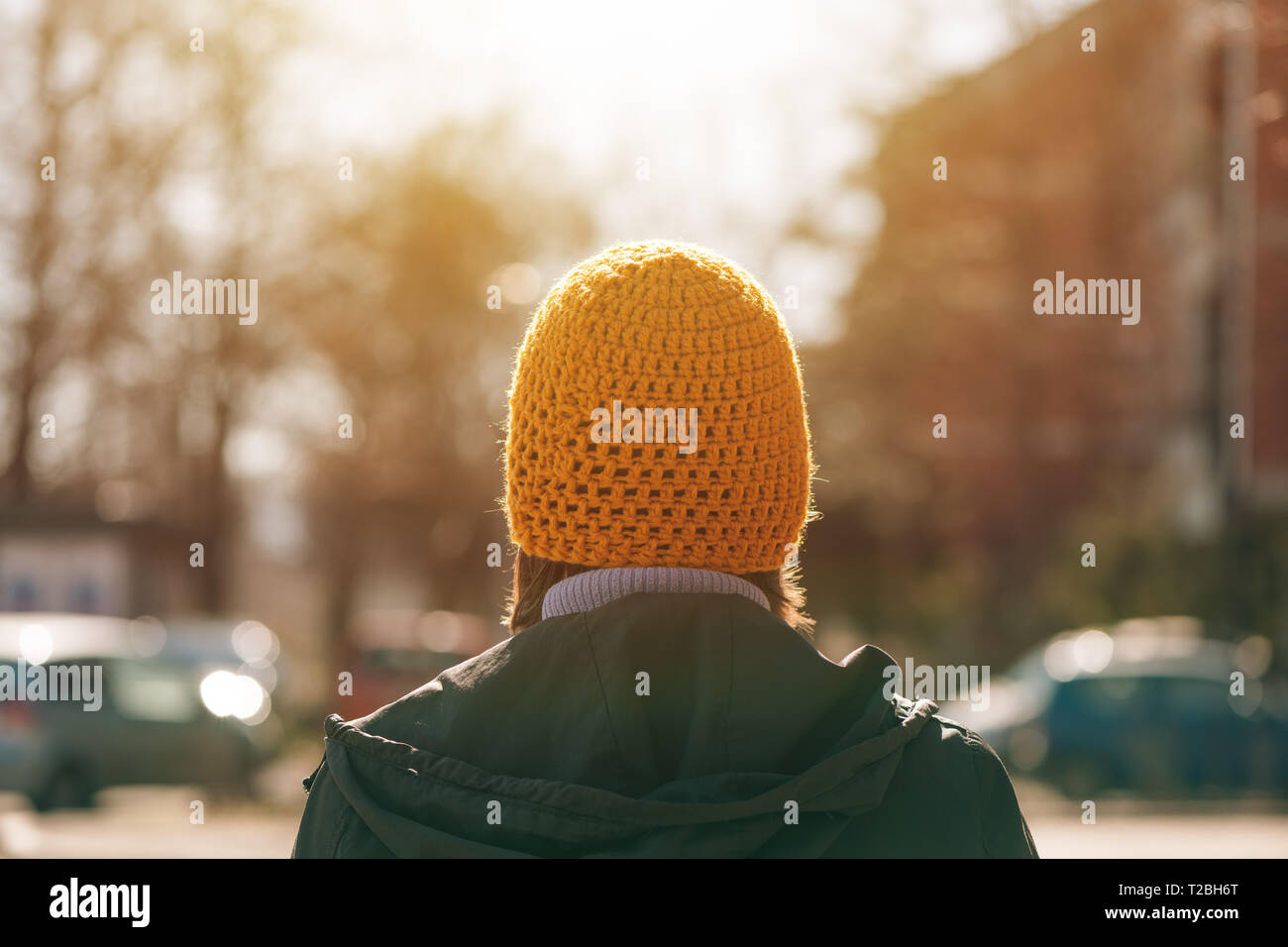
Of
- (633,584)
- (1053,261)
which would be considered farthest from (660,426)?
(1053,261)

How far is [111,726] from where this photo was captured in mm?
13062

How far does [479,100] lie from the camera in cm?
2242

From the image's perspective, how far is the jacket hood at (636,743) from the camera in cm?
168

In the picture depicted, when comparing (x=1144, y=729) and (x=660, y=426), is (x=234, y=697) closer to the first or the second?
(x=1144, y=729)

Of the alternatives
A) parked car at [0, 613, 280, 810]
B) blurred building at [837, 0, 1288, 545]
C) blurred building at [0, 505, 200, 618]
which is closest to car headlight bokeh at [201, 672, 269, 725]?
Answer: parked car at [0, 613, 280, 810]

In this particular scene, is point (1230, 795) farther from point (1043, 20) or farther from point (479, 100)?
point (479, 100)

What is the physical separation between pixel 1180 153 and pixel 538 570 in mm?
22485

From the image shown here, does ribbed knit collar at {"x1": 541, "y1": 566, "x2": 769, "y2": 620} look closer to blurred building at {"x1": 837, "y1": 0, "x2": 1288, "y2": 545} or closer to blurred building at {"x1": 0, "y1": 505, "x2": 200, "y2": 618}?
blurred building at {"x1": 0, "y1": 505, "x2": 200, "y2": 618}

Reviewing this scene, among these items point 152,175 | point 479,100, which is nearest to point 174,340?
point 152,175

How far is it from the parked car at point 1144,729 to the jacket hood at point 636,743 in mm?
12058

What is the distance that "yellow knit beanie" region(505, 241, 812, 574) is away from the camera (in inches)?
75.4

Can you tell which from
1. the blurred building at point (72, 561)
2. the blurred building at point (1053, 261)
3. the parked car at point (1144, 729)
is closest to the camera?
the parked car at point (1144, 729)

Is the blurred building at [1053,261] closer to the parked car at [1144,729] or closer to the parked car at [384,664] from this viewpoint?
the parked car at [1144,729]

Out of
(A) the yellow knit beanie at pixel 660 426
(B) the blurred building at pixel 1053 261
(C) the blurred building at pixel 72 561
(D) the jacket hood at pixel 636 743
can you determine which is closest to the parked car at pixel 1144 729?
(B) the blurred building at pixel 1053 261
